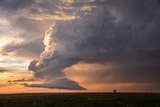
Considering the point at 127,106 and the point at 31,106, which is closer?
the point at 127,106

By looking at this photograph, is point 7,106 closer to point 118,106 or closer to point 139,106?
point 118,106

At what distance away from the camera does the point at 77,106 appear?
5881 centimetres

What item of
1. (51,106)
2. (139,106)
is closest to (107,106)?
(139,106)

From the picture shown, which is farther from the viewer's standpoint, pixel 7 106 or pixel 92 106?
pixel 7 106

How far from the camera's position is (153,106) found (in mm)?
58406

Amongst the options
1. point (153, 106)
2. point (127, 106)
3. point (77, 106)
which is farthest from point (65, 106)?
point (153, 106)

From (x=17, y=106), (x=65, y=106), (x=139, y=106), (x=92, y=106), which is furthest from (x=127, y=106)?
(x=17, y=106)

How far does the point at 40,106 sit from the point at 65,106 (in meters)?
5.20

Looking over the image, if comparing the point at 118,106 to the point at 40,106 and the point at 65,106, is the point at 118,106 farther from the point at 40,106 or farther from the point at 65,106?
the point at 40,106

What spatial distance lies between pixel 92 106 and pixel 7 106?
17901 millimetres

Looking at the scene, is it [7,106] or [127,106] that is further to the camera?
[7,106]

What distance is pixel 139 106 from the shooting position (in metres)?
58.2

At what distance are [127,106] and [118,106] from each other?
281cm

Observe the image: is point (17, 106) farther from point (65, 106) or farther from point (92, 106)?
point (92, 106)
